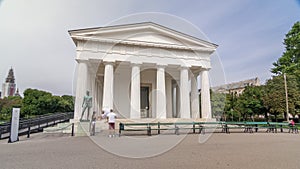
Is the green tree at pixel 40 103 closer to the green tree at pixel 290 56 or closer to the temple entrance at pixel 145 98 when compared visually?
the temple entrance at pixel 145 98

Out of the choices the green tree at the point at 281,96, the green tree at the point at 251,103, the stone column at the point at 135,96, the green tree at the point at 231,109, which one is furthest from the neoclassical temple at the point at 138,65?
the green tree at the point at 231,109

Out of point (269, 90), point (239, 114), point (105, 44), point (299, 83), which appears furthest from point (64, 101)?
point (299, 83)

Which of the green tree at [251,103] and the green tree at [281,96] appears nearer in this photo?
the green tree at [281,96]

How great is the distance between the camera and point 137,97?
19859 mm

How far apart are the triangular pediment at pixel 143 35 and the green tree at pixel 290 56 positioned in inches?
647

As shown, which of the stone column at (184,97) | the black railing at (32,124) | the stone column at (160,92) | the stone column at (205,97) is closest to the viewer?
the black railing at (32,124)

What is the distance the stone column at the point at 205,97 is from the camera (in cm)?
2203

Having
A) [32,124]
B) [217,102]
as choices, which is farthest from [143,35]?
[32,124]

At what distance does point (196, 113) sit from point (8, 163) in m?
20.8

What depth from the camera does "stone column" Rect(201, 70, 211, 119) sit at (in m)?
22.0

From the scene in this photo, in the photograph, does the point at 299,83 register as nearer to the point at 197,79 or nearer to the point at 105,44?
the point at 197,79

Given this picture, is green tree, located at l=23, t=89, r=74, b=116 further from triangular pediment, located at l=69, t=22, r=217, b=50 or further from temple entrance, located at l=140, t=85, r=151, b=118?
triangular pediment, located at l=69, t=22, r=217, b=50

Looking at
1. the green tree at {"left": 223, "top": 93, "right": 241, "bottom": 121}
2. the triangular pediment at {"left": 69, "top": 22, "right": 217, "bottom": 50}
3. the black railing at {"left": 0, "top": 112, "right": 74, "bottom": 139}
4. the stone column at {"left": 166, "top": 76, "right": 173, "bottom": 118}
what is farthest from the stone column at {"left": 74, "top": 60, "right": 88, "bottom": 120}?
the green tree at {"left": 223, "top": 93, "right": 241, "bottom": 121}

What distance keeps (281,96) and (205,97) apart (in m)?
15.2
